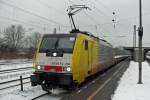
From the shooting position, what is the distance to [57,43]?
1430 centimetres

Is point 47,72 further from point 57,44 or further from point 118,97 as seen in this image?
point 118,97

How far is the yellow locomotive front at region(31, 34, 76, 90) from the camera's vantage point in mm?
13248

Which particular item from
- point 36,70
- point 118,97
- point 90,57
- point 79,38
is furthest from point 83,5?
point 118,97

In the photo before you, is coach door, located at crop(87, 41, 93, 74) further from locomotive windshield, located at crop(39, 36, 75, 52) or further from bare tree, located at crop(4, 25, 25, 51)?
bare tree, located at crop(4, 25, 25, 51)

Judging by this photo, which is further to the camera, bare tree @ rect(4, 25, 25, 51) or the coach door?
bare tree @ rect(4, 25, 25, 51)

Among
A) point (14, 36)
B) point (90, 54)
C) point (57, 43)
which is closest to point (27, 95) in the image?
point (57, 43)

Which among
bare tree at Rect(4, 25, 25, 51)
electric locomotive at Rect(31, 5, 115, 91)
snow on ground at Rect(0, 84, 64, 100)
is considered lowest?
snow on ground at Rect(0, 84, 64, 100)

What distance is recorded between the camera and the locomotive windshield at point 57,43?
45.9 feet

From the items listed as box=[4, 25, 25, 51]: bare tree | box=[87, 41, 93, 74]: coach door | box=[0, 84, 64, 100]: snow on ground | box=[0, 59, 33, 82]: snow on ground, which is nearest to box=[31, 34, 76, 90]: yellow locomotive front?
box=[0, 84, 64, 100]: snow on ground

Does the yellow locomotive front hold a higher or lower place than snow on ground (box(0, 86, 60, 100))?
higher

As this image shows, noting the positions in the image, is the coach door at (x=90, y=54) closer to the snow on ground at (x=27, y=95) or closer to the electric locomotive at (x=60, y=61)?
the electric locomotive at (x=60, y=61)

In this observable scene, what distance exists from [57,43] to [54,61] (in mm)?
1008

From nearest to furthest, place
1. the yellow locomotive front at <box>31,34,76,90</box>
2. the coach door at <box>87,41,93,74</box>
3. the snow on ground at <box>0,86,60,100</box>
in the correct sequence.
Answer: the snow on ground at <box>0,86,60,100</box> → the yellow locomotive front at <box>31,34,76,90</box> → the coach door at <box>87,41,93,74</box>

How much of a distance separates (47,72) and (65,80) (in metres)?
1.06
